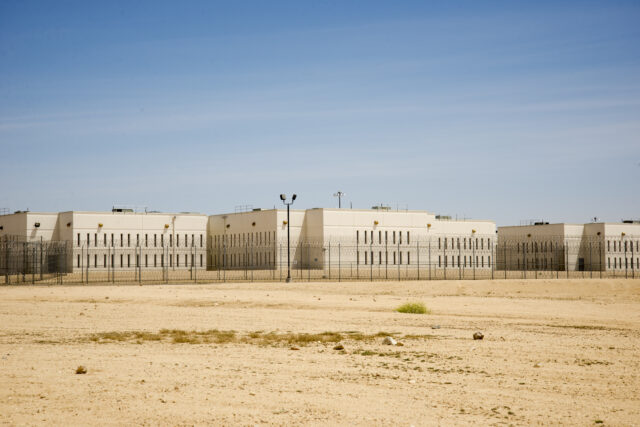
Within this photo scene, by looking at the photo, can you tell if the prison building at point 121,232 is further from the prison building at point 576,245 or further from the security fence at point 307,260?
the prison building at point 576,245

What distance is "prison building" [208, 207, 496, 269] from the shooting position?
6856cm

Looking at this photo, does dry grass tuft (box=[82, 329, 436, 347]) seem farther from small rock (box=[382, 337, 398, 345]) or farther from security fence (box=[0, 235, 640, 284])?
security fence (box=[0, 235, 640, 284])

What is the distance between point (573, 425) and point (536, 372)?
139 inches

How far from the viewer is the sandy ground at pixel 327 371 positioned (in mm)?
9422

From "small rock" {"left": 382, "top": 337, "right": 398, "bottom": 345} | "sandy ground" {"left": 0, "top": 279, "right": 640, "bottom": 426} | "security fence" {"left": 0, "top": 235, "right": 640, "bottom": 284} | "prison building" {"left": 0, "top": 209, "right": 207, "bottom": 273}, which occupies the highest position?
"prison building" {"left": 0, "top": 209, "right": 207, "bottom": 273}

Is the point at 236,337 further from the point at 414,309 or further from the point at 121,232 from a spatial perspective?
the point at 121,232

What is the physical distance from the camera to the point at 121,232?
69.8m

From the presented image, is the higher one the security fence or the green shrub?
the security fence

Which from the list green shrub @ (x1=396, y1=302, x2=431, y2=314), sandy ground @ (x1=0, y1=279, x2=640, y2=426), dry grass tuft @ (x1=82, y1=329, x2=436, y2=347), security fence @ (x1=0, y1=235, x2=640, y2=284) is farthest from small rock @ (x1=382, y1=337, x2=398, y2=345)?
security fence @ (x1=0, y1=235, x2=640, y2=284)

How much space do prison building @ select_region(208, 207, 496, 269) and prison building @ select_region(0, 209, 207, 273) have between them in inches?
147

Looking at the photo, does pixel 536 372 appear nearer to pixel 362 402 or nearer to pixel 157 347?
pixel 362 402

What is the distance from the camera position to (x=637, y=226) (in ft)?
279

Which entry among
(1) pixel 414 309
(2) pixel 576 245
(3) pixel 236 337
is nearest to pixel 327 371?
(3) pixel 236 337

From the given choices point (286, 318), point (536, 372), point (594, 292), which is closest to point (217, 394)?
point (536, 372)
